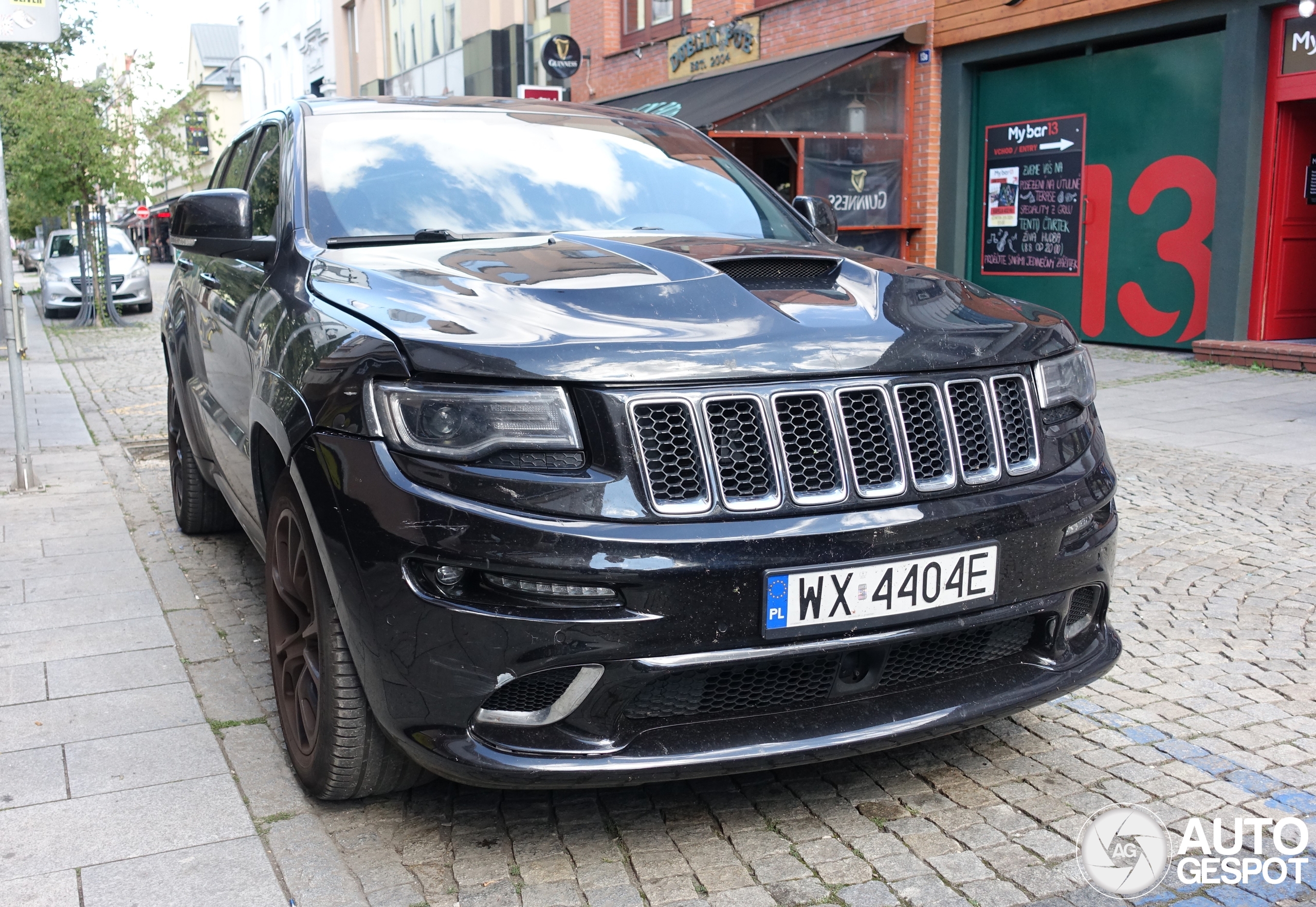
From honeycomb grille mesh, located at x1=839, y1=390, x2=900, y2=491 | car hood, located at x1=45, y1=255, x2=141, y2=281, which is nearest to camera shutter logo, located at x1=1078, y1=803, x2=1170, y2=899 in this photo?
honeycomb grille mesh, located at x1=839, y1=390, x2=900, y2=491

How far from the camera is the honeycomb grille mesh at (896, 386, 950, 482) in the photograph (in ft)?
8.38

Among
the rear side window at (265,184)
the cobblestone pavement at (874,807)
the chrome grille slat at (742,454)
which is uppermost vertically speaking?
the rear side window at (265,184)

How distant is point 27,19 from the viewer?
22.1ft

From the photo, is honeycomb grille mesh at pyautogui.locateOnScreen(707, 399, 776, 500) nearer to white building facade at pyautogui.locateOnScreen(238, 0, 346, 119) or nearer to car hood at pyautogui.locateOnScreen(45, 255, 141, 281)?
car hood at pyautogui.locateOnScreen(45, 255, 141, 281)

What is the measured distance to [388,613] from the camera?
2.37 m

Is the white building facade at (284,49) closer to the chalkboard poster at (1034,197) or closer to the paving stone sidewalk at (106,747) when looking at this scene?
the chalkboard poster at (1034,197)

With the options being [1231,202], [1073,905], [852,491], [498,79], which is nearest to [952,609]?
[852,491]

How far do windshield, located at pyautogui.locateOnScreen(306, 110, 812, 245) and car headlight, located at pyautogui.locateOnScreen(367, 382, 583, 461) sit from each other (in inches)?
44.3

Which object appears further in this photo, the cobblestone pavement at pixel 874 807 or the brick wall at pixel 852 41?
the brick wall at pixel 852 41

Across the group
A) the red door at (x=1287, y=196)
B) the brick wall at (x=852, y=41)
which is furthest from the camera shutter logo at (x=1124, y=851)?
the brick wall at (x=852, y=41)

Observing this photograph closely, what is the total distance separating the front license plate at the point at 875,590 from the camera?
2377 millimetres

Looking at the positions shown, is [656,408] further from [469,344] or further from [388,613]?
[388,613]

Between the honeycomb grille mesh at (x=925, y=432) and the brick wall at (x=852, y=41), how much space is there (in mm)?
12398

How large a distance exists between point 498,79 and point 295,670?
22.4 m
